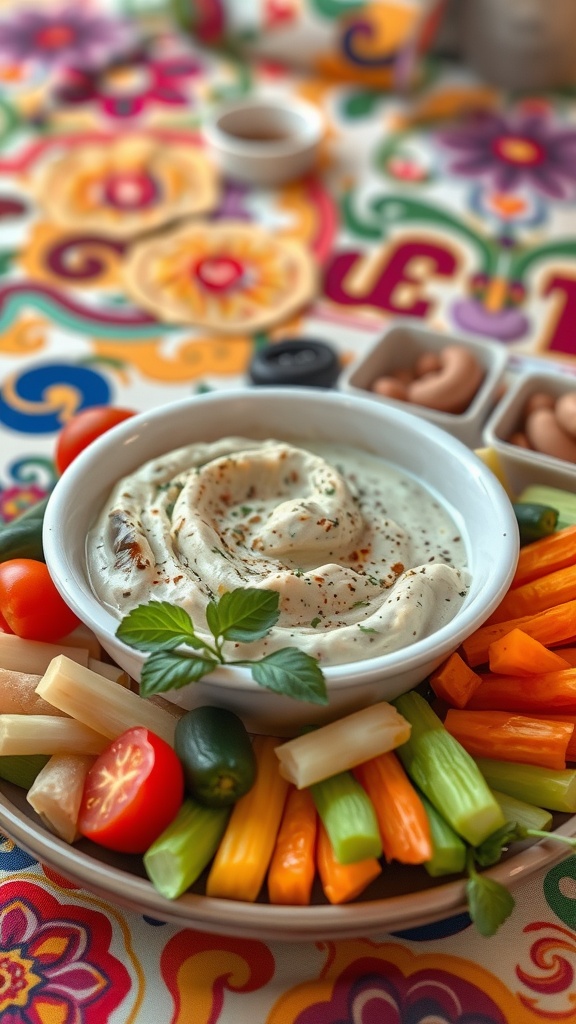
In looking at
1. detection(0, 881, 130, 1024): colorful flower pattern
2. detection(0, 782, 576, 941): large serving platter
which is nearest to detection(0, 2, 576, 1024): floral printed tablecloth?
detection(0, 881, 130, 1024): colorful flower pattern

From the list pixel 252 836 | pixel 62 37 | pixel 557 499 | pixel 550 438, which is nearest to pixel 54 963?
pixel 252 836

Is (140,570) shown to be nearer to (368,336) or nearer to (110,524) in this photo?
(110,524)

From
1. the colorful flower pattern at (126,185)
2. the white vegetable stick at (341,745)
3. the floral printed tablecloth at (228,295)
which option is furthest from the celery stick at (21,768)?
the colorful flower pattern at (126,185)

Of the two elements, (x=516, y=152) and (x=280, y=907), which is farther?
(x=516, y=152)

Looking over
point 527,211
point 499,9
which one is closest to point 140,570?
point 527,211

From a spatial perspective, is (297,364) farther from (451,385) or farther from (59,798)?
(59,798)

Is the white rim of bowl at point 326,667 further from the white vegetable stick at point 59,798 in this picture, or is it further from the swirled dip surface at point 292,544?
the white vegetable stick at point 59,798
